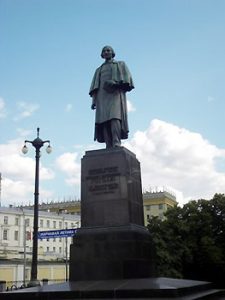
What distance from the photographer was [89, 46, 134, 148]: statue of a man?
46.2 feet

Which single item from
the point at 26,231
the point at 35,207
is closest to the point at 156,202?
the point at 26,231

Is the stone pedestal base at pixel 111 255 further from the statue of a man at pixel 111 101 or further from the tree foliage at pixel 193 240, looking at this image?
the tree foliage at pixel 193 240

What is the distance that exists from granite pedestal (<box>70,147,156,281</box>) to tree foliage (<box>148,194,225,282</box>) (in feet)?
71.0

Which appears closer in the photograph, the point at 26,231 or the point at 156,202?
the point at 26,231

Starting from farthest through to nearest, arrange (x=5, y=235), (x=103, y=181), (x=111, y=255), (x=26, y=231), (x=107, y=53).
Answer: (x=5, y=235) → (x=26, y=231) → (x=107, y=53) → (x=103, y=181) → (x=111, y=255)

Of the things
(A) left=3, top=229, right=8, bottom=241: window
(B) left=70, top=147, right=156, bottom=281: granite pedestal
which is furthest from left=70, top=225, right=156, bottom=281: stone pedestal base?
(A) left=3, top=229, right=8, bottom=241: window

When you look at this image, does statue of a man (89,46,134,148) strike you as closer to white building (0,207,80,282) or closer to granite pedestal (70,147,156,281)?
granite pedestal (70,147,156,281)

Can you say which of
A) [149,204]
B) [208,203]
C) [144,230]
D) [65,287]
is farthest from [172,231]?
[149,204]

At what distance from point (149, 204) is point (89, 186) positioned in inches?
2626

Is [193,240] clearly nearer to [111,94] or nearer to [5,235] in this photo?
[111,94]

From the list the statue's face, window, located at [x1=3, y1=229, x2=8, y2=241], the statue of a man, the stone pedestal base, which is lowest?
the stone pedestal base

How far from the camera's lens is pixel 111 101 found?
14.3 m

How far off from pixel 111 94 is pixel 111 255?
514 cm

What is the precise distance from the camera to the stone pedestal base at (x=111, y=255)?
11866 millimetres
